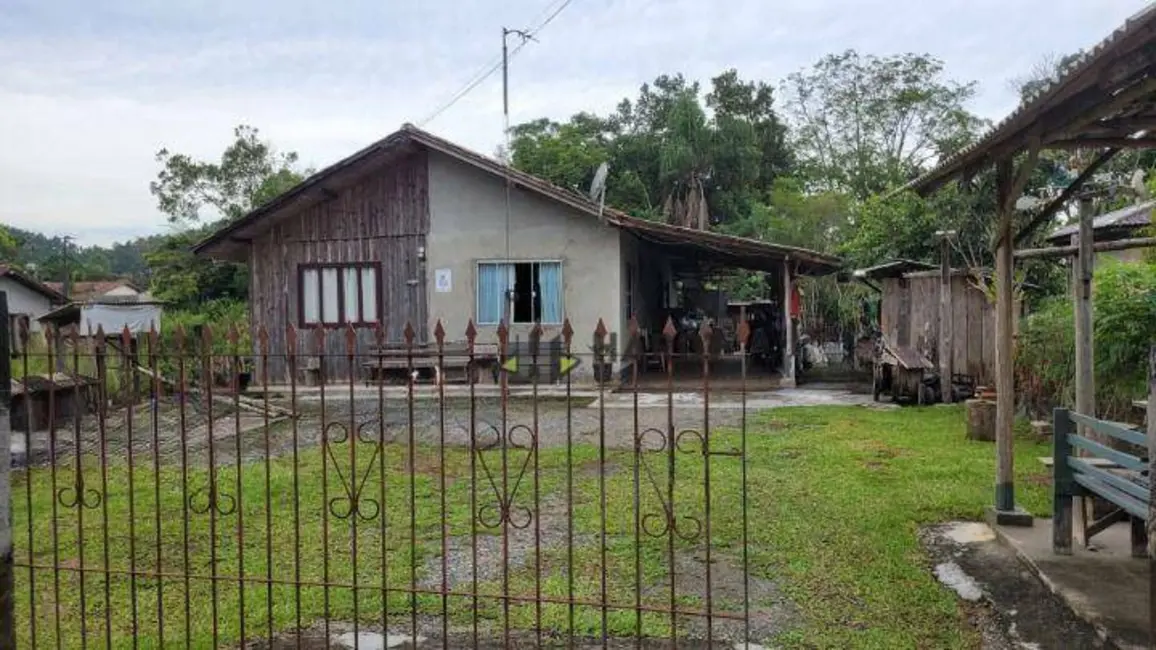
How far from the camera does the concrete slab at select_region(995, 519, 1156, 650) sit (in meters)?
3.76

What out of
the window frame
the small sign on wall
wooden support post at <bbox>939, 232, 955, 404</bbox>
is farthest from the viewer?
the small sign on wall

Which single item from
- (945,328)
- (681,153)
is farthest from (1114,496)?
(681,153)

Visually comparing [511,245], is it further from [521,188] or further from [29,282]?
[29,282]

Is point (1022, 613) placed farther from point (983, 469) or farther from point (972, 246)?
point (972, 246)

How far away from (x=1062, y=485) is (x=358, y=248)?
539 inches

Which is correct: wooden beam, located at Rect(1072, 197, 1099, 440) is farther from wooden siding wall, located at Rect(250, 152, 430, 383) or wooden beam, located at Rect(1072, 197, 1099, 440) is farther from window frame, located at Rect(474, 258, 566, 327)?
wooden siding wall, located at Rect(250, 152, 430, 383)

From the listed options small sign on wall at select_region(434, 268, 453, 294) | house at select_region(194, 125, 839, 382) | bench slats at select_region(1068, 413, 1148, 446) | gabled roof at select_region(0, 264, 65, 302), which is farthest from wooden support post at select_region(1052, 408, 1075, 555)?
gabled roof at select_region(0, 264, 65, 302)

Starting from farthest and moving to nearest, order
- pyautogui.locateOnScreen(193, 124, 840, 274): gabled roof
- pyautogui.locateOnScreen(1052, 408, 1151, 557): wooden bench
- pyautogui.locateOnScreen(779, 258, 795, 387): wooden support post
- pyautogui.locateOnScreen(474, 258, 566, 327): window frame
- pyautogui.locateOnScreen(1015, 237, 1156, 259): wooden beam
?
pyautogui.locateOnScreen(474, 258, 566, 327): window frame < pyautogui.locateOnScreen(779, 258, 795, 387): wooden support post < pyautogui.locateOnScreen(193, 124, 840, 274): gabled roof < pyautogui.locateOnScreen(1015, 237, 1156, 259): wooden beam < pyautogui.locateOnScreen(1052, 408, 1151, 557): wooden bench

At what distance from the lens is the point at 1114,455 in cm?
422

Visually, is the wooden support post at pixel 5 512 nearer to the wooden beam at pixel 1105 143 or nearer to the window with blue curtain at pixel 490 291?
the wooden beam at pixel 1105 143

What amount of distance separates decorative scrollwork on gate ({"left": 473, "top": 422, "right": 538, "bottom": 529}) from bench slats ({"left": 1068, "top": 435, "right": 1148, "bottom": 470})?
3000 mm

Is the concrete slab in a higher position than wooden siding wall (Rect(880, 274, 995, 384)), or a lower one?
lower

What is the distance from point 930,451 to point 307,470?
6213 mm

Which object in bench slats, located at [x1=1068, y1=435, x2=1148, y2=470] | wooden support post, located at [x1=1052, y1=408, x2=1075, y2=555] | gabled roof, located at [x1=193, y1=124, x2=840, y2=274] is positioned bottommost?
wooden support post, located at [x1=1052, y1=408, x2=1075, y2=555]
